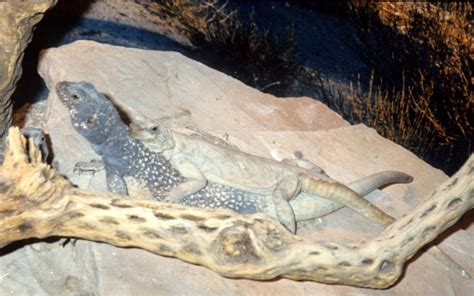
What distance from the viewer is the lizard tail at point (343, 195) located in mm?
3207

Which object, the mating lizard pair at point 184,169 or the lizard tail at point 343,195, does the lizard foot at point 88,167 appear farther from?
the lizard tail at point 343,195

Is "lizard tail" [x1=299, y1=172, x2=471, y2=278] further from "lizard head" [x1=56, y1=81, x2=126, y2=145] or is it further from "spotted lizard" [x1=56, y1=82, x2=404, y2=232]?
"lizard head" [x1=56, y1=81, x2=126, y2=145]

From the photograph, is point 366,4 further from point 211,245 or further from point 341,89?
point 211,245

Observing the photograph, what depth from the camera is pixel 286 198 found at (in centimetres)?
308

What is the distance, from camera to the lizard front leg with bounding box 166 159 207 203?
9.71ft

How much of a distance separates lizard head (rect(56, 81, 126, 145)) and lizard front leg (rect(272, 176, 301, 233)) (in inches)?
35.1

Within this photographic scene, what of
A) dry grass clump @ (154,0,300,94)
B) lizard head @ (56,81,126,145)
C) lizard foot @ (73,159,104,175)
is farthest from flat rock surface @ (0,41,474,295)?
dry grass clump @ (154,0,300,94)

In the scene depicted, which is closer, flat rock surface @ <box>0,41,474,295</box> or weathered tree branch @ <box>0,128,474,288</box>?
weathered tree branch @ <box>0,128,474,288</box>

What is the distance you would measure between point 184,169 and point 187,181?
6 centimetres

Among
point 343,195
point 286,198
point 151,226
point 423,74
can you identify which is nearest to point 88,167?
point 151,226

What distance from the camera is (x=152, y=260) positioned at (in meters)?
2.93

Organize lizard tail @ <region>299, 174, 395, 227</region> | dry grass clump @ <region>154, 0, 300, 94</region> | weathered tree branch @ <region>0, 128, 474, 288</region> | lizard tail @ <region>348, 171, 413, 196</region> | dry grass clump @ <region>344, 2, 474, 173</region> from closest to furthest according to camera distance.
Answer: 1. weathered tree branch @ <region>0, 128, 474, 288</region>
2. lizard tail @ <region>299, 174, 395, 227</region>
3. lizard tail @ <region>348, 171, 413, 196</region>
4. dry grass clump @ <region>344, 2, 474, 173</region>
5. dry grass clump @ <region>154, 0, 300, 94</region>

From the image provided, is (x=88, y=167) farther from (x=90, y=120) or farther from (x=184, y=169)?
(x=184, y=169)

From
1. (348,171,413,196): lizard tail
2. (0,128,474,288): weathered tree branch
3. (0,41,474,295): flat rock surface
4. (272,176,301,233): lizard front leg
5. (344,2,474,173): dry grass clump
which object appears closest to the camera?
(0,128,474,288): weathered tree branch
